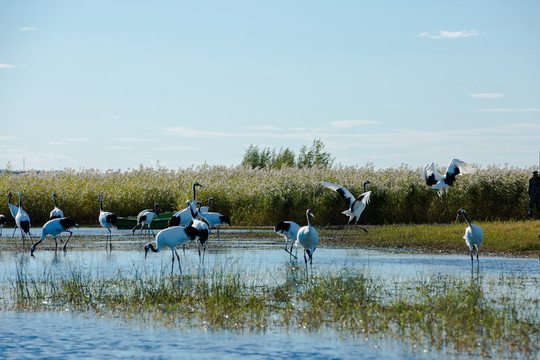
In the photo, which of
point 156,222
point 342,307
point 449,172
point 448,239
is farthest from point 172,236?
point 156,222

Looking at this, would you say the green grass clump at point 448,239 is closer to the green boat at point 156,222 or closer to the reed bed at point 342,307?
the reed bed at point 342,307

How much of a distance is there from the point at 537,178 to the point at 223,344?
21687 millimetres

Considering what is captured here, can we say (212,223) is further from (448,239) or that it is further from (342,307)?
(342,307)

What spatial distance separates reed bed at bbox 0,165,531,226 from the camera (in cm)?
3009

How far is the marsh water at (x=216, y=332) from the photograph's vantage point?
8.05 meters

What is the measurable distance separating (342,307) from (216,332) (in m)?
2.19

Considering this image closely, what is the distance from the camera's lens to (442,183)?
74.8 ft

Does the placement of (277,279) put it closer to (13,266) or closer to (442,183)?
(13,266)

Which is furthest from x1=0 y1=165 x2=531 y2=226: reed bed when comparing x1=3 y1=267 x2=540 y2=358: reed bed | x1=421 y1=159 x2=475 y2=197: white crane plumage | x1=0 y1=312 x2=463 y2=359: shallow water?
x1=0 y1=312 x2=463 y2=359: shallow water

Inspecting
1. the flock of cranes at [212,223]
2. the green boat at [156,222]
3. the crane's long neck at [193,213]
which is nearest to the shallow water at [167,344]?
the flock of cranes at [212,223]

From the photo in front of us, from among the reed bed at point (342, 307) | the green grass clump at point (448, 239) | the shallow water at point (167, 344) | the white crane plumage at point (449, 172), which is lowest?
the shallow water at point (167, 344)

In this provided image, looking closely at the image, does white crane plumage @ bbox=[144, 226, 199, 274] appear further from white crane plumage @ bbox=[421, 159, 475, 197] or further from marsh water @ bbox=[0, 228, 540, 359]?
white crane plumage @ bbox=[421, 159, 475, 197]

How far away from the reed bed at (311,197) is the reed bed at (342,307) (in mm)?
17043

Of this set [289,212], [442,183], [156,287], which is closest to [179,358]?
[156,287]
